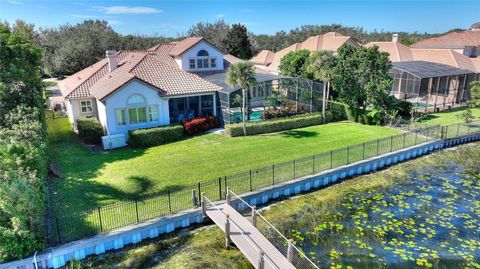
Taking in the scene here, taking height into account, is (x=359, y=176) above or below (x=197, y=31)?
below

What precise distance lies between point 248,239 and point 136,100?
1574 centimetres

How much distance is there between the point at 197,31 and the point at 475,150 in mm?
66290

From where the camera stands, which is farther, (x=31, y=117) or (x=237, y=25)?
(x=237, y=25)

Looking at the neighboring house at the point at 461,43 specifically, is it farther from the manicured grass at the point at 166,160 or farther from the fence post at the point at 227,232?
the fence post at the point at 227,232

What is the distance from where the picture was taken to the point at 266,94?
33.8 m

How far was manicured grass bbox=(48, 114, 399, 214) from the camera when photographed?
1606 cm

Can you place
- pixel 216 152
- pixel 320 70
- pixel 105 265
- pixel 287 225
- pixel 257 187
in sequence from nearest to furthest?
pixel 105 265 < pixel 287 225 < pixel 257 187 < pixel 216 152 < pixel 320 70

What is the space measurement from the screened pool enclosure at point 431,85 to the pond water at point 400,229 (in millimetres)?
17919

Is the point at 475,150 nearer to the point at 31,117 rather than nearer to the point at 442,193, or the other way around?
the point at 442,193

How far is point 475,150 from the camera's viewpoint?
23984 mm

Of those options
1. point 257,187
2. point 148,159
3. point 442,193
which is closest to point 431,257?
point 442,193

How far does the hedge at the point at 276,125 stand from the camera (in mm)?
25000

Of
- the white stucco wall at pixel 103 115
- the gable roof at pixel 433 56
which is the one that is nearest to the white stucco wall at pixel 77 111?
the white stucco wall at pixel 103 115

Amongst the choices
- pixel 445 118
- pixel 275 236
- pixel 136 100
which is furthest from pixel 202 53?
pixel 275 236
